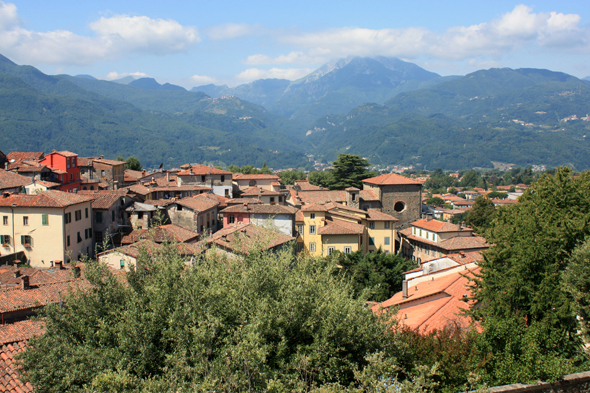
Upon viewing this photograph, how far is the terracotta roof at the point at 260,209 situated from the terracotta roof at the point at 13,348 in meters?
23.7

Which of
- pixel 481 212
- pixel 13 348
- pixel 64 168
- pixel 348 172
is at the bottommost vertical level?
pixel 481 212

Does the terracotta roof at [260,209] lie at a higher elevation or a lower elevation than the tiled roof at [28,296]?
higher

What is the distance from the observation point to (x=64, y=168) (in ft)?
164

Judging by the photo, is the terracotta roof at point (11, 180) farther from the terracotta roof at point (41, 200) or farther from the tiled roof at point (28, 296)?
the tiled roof at point (28, 296)

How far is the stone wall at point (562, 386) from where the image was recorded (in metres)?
10.2

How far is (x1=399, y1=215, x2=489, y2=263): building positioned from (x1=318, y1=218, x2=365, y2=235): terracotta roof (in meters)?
8.38

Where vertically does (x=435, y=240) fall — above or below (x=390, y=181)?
below

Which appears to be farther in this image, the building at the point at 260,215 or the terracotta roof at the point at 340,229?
the terracotta roof at the point at 340,229

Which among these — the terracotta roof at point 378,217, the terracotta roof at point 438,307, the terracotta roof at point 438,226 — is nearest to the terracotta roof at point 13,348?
the terracotta roof at point 438,307

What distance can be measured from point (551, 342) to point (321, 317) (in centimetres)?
722

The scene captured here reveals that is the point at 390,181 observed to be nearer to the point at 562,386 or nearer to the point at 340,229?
the point at 340,229

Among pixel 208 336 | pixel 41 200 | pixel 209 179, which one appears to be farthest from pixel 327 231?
pixel 208 336

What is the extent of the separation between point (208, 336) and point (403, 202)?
48.9 metres

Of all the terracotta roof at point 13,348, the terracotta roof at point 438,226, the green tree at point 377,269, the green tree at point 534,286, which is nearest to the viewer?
the green tree at point 534,286
